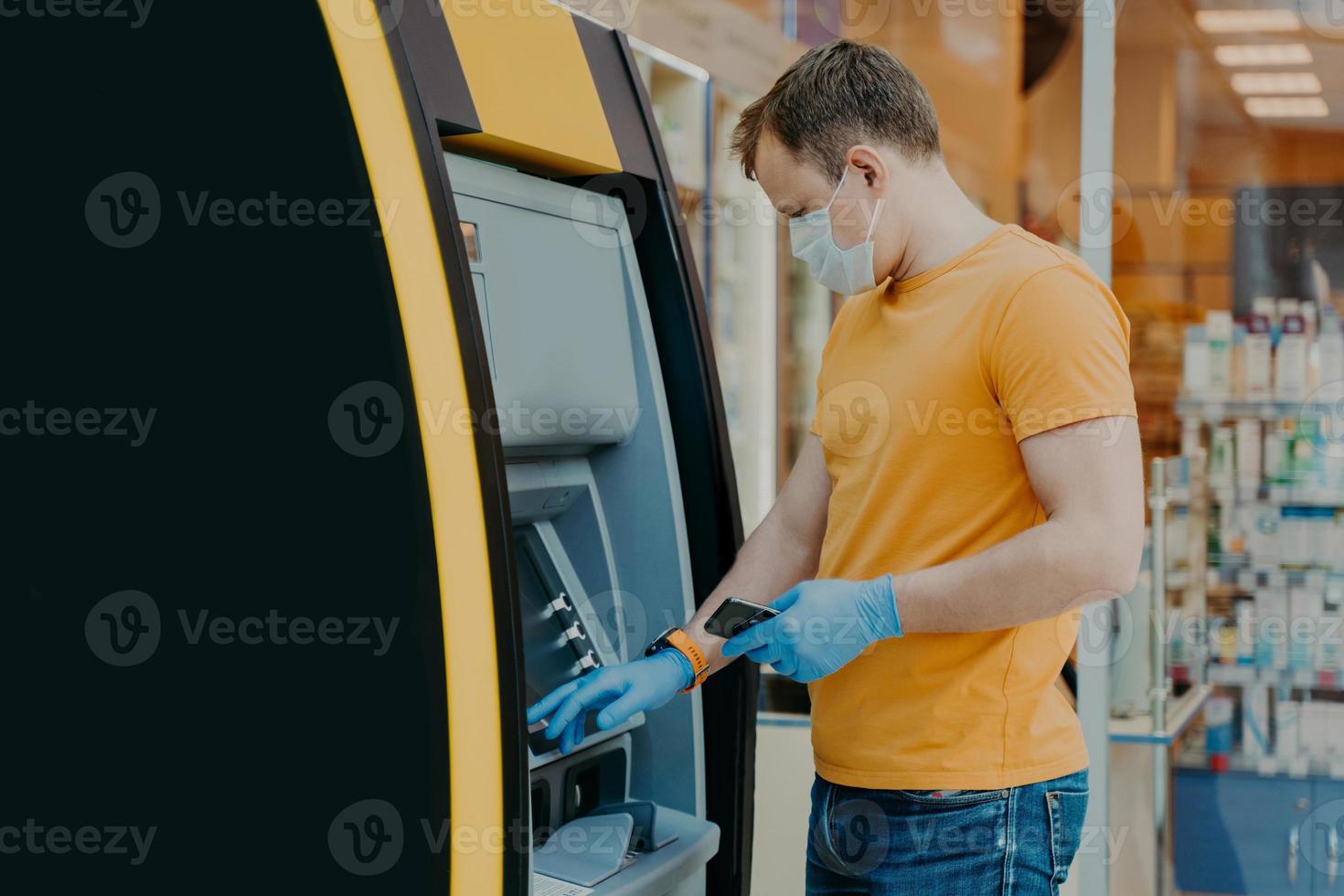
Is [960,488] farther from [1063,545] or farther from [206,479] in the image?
[206,479]

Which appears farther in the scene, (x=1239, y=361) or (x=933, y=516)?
(x=1239, y=361)

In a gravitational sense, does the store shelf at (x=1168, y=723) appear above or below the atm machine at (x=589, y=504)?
below

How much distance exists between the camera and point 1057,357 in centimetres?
139


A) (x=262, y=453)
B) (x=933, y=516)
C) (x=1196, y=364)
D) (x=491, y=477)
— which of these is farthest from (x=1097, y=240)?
(x=262, y=453)

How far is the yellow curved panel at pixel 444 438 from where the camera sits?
1.29m

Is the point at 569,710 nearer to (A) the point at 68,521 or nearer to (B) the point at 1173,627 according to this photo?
(A) the point at 68,521

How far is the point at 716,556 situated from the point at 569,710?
413 millimetres

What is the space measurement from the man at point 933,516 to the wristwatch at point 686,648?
40 mm

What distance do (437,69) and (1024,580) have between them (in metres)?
0.84

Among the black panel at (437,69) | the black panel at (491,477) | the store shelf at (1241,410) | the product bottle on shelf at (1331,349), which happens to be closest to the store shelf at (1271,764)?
the store shelf at (1241,410)

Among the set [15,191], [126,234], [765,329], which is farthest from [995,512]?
[765,329]

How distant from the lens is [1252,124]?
10.4 ft

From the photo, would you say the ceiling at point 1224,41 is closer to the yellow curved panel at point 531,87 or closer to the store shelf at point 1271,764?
the store shelf at point 1271,764

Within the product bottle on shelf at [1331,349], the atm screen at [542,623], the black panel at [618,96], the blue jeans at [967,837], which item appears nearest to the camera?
the blue jeans at [967,837]
